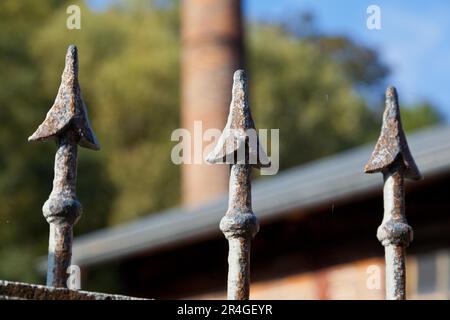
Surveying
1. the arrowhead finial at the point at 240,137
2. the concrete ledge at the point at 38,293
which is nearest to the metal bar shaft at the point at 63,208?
the concrete ledge at the point at 38,293

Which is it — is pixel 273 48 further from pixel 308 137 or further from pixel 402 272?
pixel 402 272

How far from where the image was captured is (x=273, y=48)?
32.2 meters

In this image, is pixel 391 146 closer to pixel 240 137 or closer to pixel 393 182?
pixel 393 182

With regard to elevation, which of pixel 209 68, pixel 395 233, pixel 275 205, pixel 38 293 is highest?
pixel 209 68

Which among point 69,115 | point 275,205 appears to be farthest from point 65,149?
point 275,205

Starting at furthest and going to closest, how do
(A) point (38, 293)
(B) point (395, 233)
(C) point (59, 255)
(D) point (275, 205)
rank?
(D) point (275, 205), (B) point (395, 233), (C) point (59, 255), (A) point (38, 293)

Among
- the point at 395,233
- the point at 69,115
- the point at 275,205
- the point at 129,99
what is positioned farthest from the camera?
the point at 129,99

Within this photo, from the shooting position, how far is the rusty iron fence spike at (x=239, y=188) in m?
2.19

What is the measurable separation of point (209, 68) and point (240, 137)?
15.7 metres

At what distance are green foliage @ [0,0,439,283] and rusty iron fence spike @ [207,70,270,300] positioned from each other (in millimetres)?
21951

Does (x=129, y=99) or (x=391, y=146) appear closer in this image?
(x=391, y=146)

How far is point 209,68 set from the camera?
17844 millimetres

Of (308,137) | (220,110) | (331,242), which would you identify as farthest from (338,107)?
(331,242)

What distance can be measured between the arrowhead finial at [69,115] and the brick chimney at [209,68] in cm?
1526
